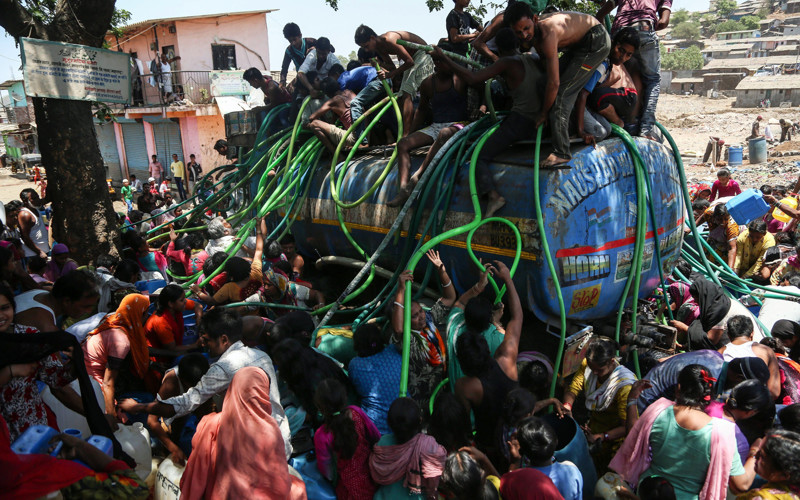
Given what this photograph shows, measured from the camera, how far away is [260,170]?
25.0 feet

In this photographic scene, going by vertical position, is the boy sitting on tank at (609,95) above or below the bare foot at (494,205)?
above

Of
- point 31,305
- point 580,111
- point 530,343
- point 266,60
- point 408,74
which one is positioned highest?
point 266,60

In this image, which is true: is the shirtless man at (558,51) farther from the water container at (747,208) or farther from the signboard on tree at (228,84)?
the signboard on tree at (228,84)

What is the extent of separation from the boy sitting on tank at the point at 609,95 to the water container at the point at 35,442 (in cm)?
380

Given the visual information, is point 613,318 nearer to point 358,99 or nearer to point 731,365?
point 731,365

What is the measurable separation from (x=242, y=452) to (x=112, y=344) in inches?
64.7

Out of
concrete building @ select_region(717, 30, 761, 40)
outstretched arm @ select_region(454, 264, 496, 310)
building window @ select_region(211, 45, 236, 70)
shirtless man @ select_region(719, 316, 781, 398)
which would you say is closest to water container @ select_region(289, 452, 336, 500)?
outstretched arm @ select_region(454, 264, 496, 310)

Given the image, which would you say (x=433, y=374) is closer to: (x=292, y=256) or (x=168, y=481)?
(x=168, y=481)

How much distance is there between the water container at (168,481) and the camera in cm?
304

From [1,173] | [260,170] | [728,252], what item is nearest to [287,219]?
[260,170]

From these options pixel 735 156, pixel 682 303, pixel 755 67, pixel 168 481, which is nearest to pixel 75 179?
pixel 168 481

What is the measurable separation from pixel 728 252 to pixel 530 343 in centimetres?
402

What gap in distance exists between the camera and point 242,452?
8.60ft

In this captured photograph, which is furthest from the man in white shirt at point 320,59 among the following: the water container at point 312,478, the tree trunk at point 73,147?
the water container at point 312,478
